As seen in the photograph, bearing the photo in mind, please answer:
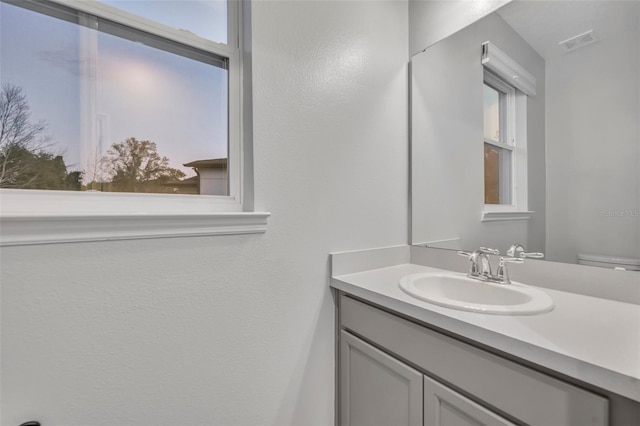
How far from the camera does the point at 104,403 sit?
2.60ft

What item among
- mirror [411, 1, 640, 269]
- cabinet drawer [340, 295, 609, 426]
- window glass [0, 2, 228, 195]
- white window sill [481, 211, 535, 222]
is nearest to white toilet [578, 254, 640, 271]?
mirror [411, 1, 640, 269]

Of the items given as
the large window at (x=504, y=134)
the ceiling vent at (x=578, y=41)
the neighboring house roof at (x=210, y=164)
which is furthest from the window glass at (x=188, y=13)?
the ceiling vent at (x=578, y=41)

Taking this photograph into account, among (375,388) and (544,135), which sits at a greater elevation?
(544,135)

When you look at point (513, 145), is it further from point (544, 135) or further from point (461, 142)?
point (461, 142)

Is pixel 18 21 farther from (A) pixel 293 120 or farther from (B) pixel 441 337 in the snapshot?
(B) pixel 441 337

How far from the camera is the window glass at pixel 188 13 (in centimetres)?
92

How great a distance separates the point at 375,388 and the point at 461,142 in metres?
1.16

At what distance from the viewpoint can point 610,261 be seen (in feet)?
3.06

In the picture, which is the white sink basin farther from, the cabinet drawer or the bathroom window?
the bathroom window

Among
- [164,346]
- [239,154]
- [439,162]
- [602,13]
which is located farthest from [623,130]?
[164,346]

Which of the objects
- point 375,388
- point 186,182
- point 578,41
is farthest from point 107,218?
point 578,41

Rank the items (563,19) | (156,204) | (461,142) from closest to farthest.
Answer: (156,204)
(563,19)
(461,142)

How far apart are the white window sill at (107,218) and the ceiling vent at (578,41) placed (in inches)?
48.8

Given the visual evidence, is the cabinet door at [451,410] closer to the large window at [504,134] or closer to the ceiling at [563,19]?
the large window at [504,134]
